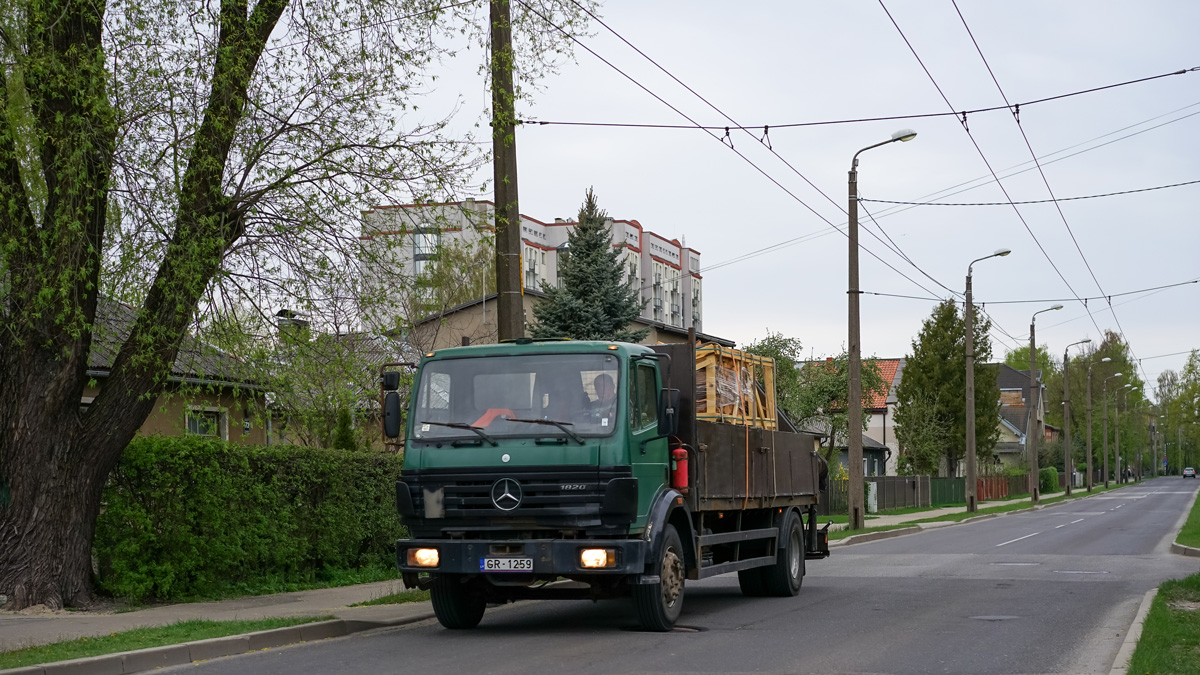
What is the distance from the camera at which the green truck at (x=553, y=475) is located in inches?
435

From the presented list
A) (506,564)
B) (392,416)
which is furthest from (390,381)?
(506,564)

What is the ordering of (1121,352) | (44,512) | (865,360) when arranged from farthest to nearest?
(1121,352) < (865,360) < (44,512)

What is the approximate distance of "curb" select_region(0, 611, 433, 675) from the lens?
30.1 feet

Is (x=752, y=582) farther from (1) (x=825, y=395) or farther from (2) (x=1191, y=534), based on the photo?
(1) (x=825, y=395)

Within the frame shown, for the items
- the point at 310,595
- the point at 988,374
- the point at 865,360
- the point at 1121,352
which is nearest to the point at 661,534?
the point at 310,595

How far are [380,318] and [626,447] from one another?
15.2 ft

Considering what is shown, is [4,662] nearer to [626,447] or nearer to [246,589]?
[626,447]

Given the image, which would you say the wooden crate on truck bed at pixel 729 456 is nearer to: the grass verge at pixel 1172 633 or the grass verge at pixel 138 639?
the grass verge at pixel 138 639

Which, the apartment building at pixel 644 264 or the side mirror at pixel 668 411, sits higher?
the apartment building at pixel 644 264

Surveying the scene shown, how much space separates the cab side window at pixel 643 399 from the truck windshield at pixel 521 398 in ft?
0.74

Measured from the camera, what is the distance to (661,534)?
11398 millimetres

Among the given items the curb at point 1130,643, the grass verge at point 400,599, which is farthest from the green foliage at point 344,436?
the curb at point 1130,643

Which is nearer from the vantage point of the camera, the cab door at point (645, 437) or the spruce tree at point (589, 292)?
the cab door at point (645, 437)

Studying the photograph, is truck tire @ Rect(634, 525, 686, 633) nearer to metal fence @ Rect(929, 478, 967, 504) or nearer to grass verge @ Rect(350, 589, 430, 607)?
grass verge @ Rect(350, 589, 430, 607)
